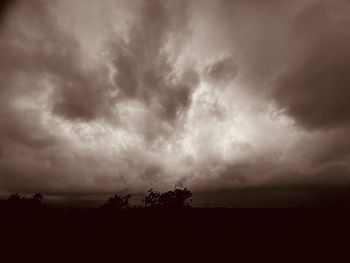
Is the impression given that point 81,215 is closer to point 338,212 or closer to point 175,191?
point 338,212

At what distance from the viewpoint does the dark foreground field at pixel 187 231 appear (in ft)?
71.1

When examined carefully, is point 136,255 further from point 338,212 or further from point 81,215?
point 338,212

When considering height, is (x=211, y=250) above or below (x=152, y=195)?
below

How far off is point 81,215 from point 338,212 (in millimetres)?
24444

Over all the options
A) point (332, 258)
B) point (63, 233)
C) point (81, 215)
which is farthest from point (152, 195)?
point (332, 258)

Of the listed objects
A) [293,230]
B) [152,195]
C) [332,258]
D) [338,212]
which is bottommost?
[332,258]

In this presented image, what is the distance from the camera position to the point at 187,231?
24391mm

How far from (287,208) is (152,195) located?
46.5m

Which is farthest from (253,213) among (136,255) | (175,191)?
(175,191)

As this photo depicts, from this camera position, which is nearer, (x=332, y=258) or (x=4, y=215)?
(x=332, y=258)

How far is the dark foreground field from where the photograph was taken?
21681 millimetres

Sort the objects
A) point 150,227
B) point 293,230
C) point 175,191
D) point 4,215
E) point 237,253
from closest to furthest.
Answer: point 237,253 < point 293,230 < point 150,227 < point 4,215 < point 175,191

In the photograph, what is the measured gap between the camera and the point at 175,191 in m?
70.9

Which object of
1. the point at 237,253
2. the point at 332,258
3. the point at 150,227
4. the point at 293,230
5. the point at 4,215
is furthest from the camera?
the point at 4,215
